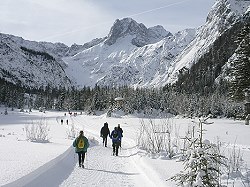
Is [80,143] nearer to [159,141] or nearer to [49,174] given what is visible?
[49,174]

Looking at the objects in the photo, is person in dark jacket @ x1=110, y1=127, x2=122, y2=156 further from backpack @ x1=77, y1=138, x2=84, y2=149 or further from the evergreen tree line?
the evergreen tree line

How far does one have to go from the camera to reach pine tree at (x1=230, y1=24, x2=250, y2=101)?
24.1 meters

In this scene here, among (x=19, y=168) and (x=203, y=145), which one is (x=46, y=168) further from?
(x=203, y=145)

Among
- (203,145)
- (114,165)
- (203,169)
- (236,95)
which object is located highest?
(236,95)

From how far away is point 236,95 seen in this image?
83.9 feet

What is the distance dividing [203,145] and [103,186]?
4.27 m

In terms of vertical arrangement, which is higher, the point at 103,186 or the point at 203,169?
the point at 203,169

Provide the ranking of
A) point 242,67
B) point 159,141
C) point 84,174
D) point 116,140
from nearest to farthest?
point 84,174
point 159,141
point 116,140
point 242,67

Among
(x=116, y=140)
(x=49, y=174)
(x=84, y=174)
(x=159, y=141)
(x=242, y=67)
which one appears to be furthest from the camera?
(x=242, y=67)

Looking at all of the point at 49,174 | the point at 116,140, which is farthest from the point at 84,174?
the point at 116,140

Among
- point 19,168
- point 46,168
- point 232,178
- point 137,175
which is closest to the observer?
point 232,178

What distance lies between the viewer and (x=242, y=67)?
24.5m

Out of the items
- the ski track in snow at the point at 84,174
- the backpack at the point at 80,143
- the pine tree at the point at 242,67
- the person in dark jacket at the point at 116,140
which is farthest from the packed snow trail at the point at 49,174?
the pine tree at the point at 242,67

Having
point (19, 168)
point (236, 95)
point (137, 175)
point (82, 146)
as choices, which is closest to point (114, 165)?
point (82, 146)
